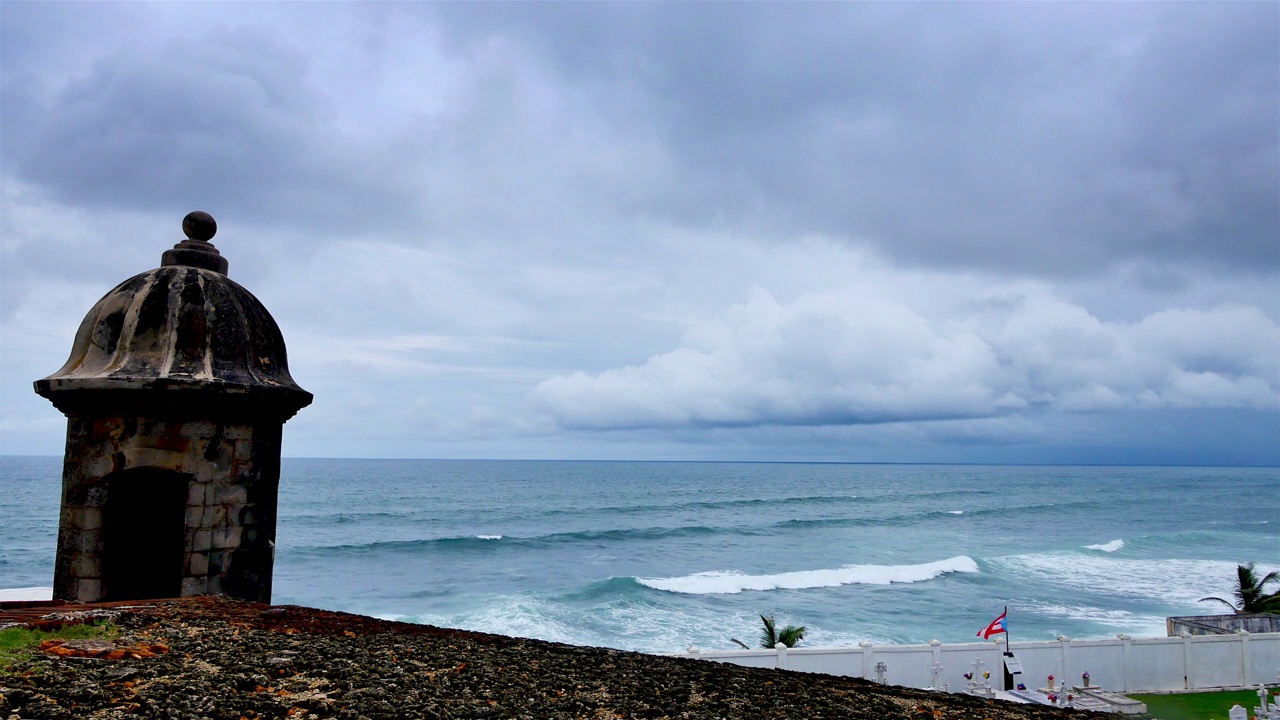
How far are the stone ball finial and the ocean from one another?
22.5 meters

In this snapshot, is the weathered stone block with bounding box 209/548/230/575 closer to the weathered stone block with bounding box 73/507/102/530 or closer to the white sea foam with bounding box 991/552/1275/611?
the weathered stone block with bounding box 73/507/102/530

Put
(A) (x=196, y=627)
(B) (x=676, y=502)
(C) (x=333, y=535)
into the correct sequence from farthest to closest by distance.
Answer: (B) (x=676, y=502) < (C) (x=333, y=535) < (A) (x=196, y=627)

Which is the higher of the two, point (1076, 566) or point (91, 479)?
point (91, 479)

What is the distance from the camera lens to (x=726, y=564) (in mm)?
44375

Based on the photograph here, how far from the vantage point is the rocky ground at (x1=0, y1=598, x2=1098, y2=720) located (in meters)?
3.65

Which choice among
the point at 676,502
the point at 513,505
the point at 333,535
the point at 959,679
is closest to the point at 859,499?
the point at 676,502

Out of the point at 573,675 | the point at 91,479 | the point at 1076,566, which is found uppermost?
the point at 91,479

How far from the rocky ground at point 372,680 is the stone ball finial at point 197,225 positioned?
10.8 ft

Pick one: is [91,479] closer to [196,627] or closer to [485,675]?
[196,627]

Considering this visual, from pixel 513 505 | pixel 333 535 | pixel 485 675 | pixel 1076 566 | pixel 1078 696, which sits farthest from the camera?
pixel 513 505

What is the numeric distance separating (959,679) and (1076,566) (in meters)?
31.5

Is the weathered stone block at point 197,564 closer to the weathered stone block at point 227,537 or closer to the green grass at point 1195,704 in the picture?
the weathered stone block at point 227,537

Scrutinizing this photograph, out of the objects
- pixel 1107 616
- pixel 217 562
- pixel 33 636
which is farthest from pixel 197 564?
pixel 1107 616

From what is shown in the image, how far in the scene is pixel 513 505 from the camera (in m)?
72.9
